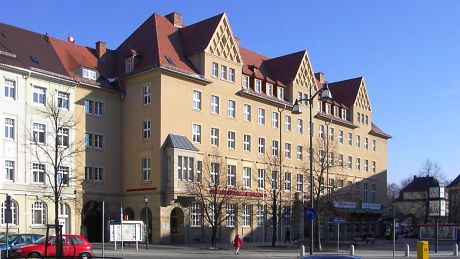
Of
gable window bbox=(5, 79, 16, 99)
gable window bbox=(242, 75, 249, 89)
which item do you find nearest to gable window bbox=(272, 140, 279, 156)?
gable window bbox=(242, 75, 249, 89)

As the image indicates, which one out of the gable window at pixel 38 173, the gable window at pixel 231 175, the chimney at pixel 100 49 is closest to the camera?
the gable window at pixel 38 173

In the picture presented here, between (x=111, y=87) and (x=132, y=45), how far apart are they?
19.2ft

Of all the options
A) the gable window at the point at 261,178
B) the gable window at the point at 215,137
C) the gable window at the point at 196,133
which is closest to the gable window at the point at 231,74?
the gable window at the point at 215,137

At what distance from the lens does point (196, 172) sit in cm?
5903

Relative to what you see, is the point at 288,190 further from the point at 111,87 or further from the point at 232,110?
the point at 111,87

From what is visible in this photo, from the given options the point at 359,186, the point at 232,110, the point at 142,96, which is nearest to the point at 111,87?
the point at 142,96


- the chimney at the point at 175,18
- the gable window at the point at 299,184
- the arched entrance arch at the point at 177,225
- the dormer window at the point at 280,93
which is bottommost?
the arched entrance arch at the point at 177,225

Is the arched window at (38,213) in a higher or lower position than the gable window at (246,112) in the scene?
lower

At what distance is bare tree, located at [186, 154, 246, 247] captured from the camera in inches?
2192

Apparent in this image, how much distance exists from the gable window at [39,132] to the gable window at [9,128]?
1.86 m

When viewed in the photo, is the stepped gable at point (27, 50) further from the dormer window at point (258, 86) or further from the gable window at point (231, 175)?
the dormer window at point (258, 86)

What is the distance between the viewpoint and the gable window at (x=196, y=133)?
6023cm

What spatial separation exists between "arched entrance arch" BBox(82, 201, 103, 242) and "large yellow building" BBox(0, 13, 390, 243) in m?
0.14

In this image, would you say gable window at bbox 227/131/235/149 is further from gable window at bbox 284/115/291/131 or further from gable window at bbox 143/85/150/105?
gable window at bbox 143/85/150/105
